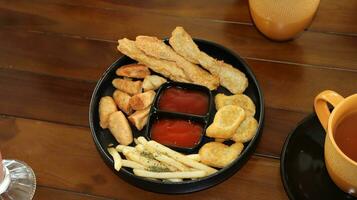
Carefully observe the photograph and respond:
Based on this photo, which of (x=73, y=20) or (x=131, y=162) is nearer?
(x=131, y=162)

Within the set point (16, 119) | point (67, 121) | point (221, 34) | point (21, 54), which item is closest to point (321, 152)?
point (221, 34)

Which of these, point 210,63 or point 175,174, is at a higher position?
point 210,63

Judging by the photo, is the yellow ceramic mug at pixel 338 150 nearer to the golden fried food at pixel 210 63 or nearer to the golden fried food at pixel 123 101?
the golden fried food at pixel 210 63

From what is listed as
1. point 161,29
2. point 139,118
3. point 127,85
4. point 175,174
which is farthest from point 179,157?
point 161,29

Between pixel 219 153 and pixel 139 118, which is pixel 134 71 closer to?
pixel 139 118

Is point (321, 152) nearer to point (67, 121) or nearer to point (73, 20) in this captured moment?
point (67, 121)

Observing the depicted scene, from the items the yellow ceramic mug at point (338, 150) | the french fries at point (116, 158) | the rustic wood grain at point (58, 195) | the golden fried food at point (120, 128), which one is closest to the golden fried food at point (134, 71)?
the golden fried food at point (120, 128)

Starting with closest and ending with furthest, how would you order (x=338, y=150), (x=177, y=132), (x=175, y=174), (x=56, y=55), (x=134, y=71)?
(x=338, y=150)
(x=175, y=174)
(x=177, y=132)
(x=134, y=71)
(x=56, y=55)
